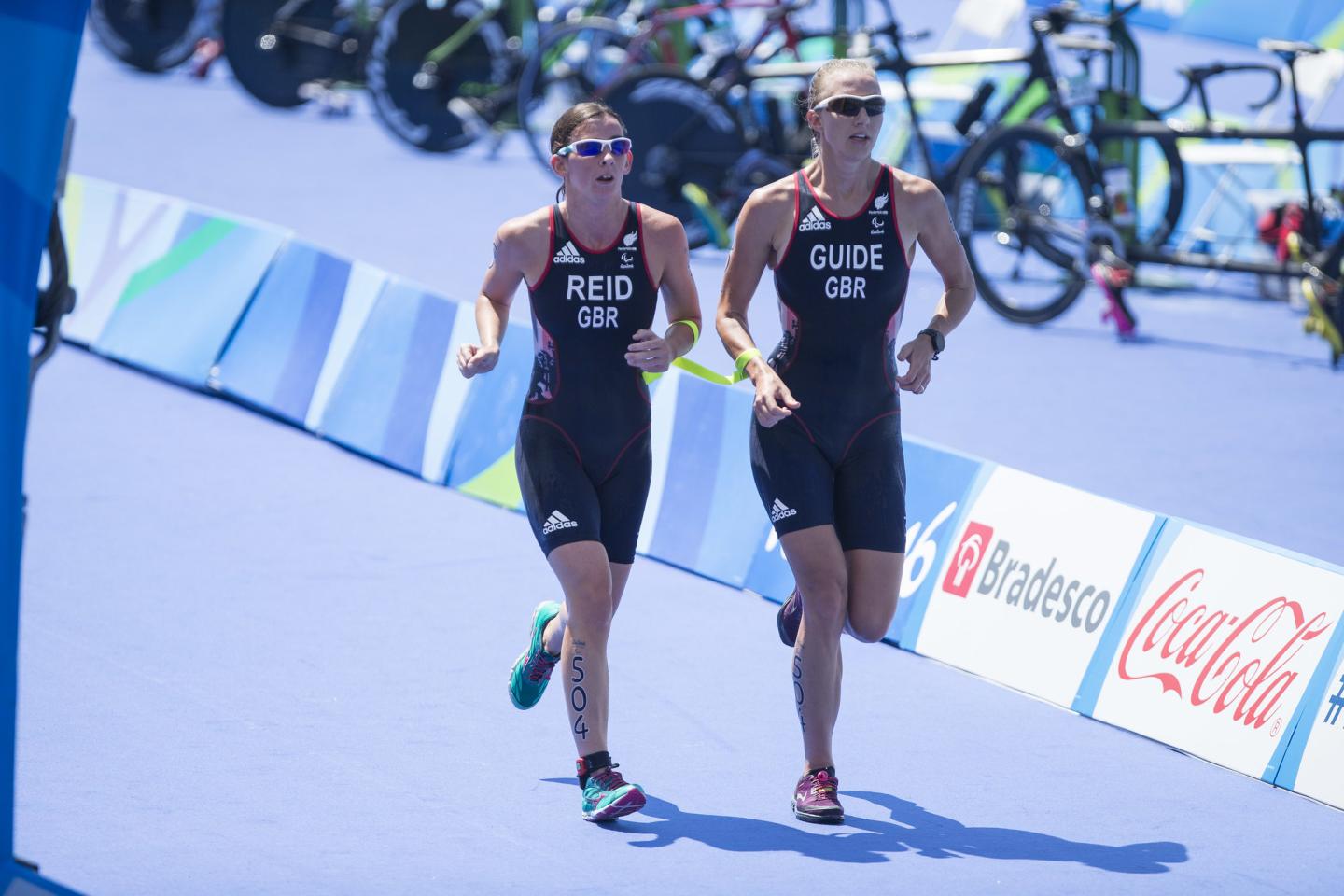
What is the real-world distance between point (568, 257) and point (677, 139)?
891 centimetres

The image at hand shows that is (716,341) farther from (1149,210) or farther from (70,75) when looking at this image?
(70,75)

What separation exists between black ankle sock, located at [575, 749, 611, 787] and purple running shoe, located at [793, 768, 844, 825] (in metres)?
0.57

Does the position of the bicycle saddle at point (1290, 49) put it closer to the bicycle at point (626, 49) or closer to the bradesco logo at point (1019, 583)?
the bicycle at point (626, 49)

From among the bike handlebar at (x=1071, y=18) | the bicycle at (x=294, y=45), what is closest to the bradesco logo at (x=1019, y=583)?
the bike handlebar at (x=1071, y=18)

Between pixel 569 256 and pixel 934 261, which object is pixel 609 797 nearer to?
pixel 569 256

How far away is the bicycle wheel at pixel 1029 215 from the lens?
12422mm

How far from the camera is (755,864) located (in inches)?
197

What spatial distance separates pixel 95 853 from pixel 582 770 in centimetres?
136

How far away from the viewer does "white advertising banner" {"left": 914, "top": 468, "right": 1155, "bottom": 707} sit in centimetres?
641

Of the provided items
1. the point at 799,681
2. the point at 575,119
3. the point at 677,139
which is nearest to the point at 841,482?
the point at 799,681

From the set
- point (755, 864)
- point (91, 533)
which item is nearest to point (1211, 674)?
point (755, 864)

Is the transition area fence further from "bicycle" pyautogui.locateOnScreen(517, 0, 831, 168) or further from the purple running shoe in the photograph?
"bicycle" pyautogui.locateOnScreen(517, 0, 831, 168)

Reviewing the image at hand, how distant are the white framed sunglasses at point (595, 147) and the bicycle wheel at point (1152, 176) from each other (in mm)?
7493

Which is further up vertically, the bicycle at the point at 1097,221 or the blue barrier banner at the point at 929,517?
the bicycle at the point at 1097,221
